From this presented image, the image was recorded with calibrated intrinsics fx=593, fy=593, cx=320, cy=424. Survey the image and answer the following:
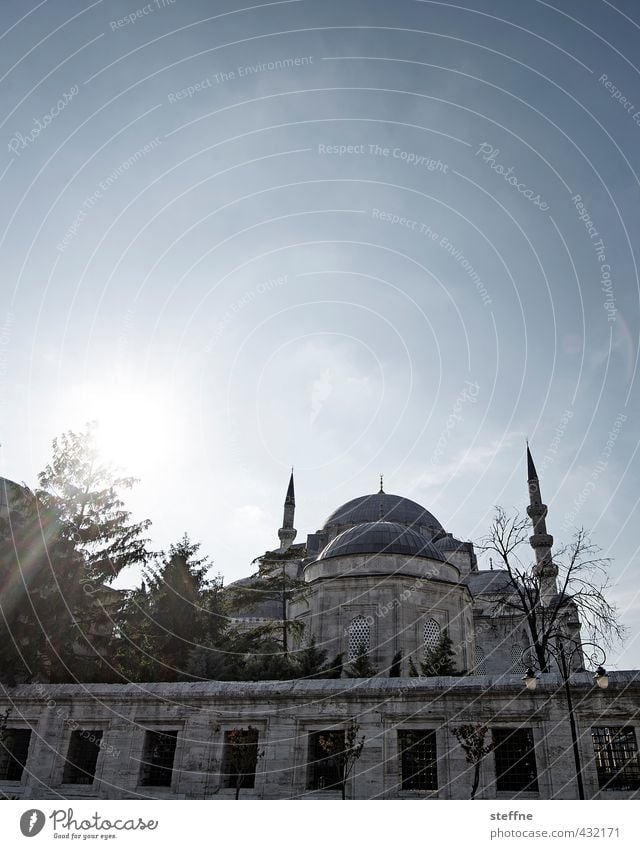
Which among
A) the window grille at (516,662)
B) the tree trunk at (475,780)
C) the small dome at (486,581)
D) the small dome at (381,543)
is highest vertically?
the small dome at (486,581)

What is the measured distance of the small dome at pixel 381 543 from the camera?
31.3 m

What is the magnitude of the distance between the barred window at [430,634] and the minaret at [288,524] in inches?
933

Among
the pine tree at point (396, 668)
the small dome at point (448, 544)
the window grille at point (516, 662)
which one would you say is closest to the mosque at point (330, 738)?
the pine tree at point (396, 668)

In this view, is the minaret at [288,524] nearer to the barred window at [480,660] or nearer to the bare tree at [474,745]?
the barred window at [480,660]

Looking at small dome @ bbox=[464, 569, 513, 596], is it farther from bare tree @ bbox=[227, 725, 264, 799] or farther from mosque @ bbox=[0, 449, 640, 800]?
bare tree @ bbox=[227, 725, 264, 799]

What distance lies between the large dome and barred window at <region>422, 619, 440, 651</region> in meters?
13.0

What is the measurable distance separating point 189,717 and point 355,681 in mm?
4617

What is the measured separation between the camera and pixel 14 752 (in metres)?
17.0

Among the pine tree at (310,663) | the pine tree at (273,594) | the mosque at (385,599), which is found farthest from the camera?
the pine tree at (273,594)

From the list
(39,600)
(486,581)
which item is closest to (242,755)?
(39,600)

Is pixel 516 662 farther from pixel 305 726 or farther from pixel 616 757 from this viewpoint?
pixel 305 726

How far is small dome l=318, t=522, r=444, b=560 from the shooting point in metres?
31.3
